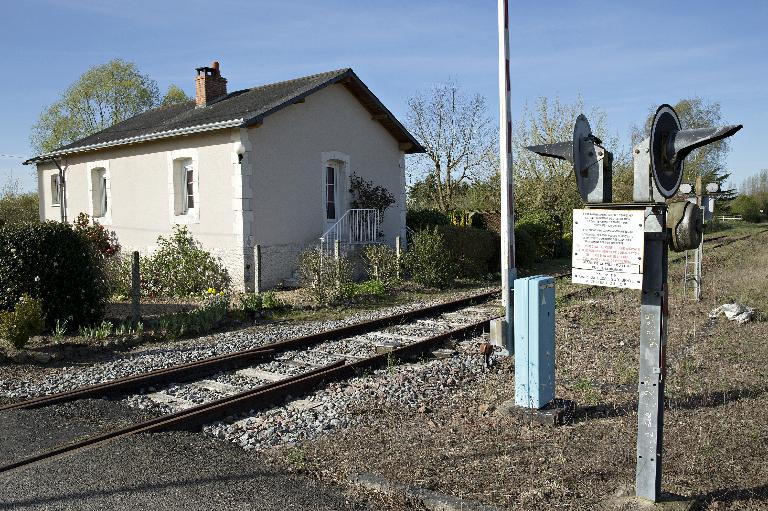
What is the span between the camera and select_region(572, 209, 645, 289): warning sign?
12.1 feet

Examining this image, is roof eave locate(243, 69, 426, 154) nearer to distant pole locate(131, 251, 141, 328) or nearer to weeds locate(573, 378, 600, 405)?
distant pole locate(131, 251, 141, 328)

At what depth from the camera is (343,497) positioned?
4.09 m

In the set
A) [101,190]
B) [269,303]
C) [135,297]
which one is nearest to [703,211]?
[269,303]

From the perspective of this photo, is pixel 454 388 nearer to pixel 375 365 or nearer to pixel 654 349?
pixel 375 365

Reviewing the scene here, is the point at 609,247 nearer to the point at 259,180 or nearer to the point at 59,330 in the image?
the point at 59,330

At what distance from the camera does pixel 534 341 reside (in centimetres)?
545

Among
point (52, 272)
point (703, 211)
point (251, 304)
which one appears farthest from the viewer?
point (703, 211)

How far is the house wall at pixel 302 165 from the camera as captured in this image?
15.4m

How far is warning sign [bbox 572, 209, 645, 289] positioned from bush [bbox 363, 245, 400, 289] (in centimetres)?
1182

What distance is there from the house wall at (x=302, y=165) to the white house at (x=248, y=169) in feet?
0.09

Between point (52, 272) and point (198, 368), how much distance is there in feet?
12.5


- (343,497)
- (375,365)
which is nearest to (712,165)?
(375,365)

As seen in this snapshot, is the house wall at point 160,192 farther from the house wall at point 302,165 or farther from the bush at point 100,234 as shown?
the house wall at point 302,165

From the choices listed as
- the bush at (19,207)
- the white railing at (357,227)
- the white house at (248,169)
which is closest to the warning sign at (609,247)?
the white house at (248,169)
